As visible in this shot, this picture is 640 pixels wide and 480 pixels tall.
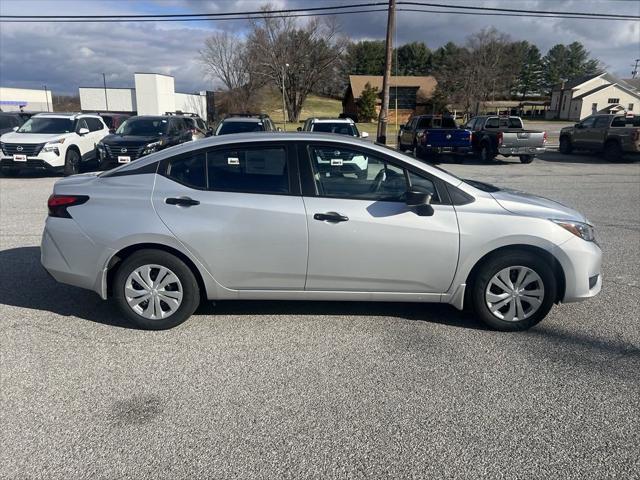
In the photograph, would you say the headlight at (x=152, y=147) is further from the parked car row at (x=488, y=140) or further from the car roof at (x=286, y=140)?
the car roof at (x=286, y=140)

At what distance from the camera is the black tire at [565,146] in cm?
2320

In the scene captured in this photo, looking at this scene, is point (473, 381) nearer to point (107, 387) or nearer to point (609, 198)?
point (107, 387)

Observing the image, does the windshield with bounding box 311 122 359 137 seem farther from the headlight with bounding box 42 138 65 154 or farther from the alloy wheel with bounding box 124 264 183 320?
the alloy wheel with bounding box 124 264 183 320

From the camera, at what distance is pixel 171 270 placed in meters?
4.12

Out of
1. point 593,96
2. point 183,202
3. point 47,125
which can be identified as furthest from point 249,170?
point 593,96

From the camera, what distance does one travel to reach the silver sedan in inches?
159

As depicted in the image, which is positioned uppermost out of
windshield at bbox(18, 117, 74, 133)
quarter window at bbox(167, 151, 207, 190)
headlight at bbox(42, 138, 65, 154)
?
windshield at bbox(18, 117, 74, 133)

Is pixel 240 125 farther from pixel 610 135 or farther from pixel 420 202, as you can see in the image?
pixel 610 135

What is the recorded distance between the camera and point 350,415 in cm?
308

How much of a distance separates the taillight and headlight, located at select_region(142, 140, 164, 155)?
980 centimetres

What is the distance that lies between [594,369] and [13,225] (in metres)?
8.32

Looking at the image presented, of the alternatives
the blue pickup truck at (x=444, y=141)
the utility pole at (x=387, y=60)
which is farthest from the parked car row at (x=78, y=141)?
the utility pole at (x=387, y=60)

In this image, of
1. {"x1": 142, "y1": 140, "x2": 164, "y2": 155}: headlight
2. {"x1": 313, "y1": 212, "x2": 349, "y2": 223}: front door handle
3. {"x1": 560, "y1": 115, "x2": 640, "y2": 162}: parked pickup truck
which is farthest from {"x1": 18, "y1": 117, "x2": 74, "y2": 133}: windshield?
{"x1": 560, "y1": 115, "x2": 640, "y2": 162}: parked pickup truck

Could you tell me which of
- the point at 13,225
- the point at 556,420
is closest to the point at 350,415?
the point at 556,420
